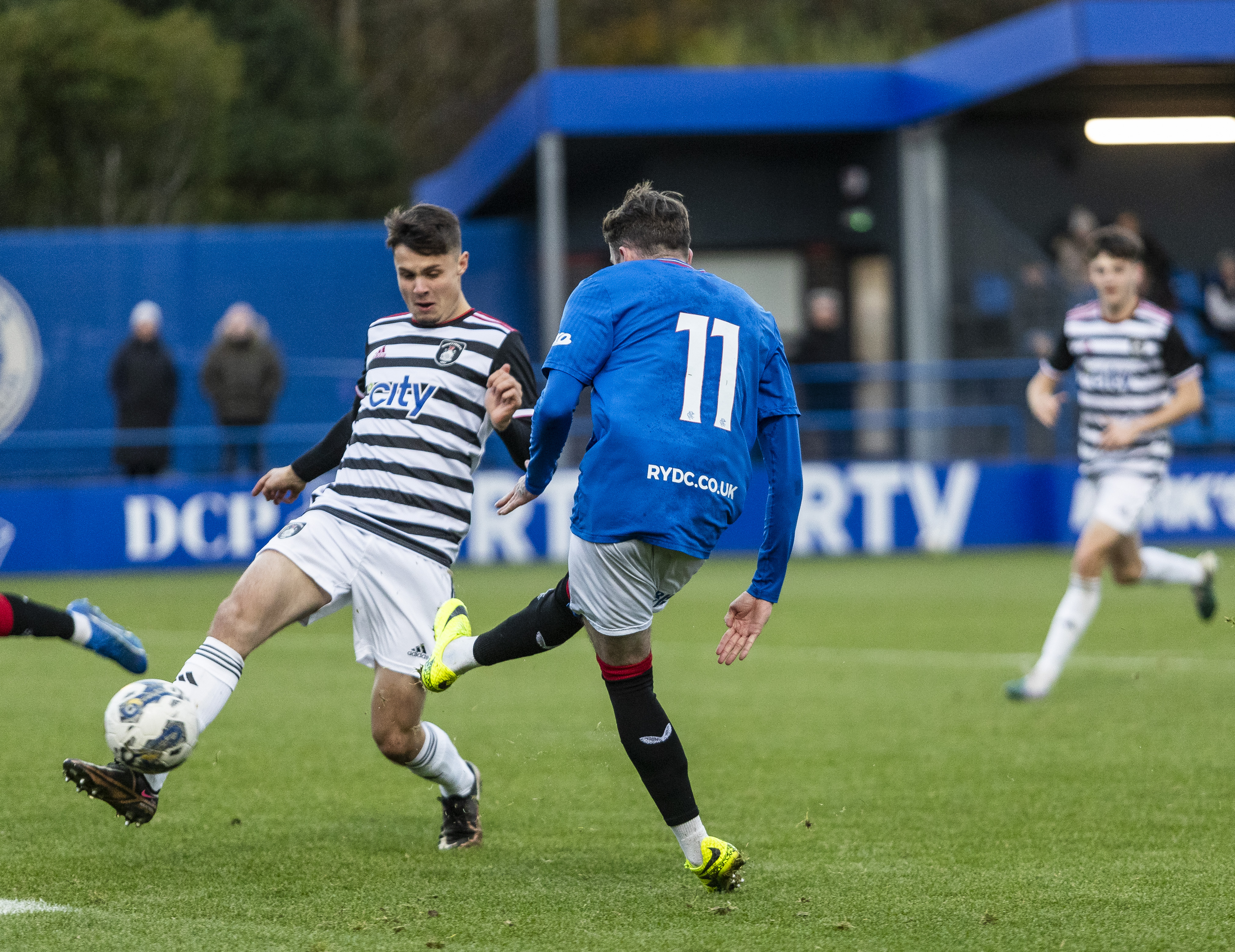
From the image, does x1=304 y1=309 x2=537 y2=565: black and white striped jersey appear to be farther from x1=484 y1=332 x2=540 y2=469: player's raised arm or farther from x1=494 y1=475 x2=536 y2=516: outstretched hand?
x1=494 y1=475 x2=536 y2=516: outstretched hand

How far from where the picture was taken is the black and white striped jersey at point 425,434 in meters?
5.28

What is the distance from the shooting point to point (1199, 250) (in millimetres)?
21516

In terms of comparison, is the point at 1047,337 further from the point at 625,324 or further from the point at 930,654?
the point at 625,324

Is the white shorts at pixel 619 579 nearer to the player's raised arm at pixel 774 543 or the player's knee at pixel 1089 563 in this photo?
the player's raised arm at pixel 774 543

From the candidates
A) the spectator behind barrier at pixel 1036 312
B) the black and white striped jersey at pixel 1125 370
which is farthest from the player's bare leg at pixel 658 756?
the spectator behind barrier at pixel 1036 312

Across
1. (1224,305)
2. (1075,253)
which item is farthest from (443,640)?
(1224,305)

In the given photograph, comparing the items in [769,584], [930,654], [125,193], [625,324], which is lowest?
[930,654]

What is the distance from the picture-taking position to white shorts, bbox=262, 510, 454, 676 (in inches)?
205

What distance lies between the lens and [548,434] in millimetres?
4586

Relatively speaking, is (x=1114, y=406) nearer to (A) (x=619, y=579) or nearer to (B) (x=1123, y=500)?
(B) (x=1123, y=500)

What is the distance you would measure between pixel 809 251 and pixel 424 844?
17.9 meters

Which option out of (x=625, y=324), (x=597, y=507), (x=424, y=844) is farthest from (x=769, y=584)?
(x=424, y=844)

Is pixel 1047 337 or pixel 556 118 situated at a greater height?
pixel 556 118

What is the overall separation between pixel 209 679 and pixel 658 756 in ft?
4.25
